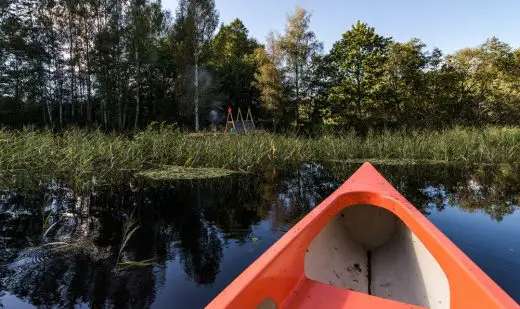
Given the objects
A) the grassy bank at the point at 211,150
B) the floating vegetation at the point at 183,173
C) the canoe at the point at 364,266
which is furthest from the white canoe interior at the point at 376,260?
the grassy bank at the point at 211,150

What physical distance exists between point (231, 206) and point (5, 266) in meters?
2.37

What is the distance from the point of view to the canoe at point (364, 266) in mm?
1036

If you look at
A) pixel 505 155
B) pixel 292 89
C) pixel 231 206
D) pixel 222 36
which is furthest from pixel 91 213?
pixel 222 36

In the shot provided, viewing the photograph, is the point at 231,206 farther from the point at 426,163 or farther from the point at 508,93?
the point at 508,93

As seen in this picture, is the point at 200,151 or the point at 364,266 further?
the point at 200,151

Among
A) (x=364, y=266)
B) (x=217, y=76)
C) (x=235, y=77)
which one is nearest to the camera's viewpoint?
(x=364, y=266)

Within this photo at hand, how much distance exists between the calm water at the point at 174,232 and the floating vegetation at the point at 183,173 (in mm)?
204

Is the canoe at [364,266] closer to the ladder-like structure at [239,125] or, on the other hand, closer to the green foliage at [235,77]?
the ladder-like structure at [239,125]

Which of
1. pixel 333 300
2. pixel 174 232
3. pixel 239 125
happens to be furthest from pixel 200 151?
pixel 239 125

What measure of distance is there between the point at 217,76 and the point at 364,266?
18.7 meters

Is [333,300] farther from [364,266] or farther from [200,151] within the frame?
[200,151]

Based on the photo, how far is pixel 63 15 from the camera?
658 inches

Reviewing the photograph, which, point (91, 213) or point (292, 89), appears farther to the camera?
A: point (292, 89)

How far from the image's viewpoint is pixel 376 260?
216 centimetres
